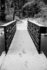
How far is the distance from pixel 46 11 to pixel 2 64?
9042 millimetres

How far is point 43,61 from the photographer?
6.90ft

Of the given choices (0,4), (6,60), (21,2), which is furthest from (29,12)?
(6,60)

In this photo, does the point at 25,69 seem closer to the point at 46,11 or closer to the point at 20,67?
the point at 20,67

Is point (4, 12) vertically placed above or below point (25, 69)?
above

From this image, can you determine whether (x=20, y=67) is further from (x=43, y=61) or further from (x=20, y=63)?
(x=43, y=61)

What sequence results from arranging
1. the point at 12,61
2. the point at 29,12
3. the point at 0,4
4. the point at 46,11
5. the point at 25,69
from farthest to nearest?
the point at 29,12, the point at 0,4, the point at 46,11, the point at 12,61, the point at 25,69

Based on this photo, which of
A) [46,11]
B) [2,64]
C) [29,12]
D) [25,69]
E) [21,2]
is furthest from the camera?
[21,2]

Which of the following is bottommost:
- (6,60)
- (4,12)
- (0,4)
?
(6,60)

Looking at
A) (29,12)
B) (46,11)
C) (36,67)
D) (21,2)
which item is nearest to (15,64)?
(36,67)

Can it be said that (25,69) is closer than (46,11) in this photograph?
Yes

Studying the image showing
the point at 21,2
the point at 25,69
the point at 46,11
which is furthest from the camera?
the point at 21,2

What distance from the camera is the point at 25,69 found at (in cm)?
183

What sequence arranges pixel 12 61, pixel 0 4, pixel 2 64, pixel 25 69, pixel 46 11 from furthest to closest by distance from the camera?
pixel 0 4 → pixel 46 11 → pixel 12 61 → pixel 2 64 → pixel 25 69

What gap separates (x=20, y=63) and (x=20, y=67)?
16cm
